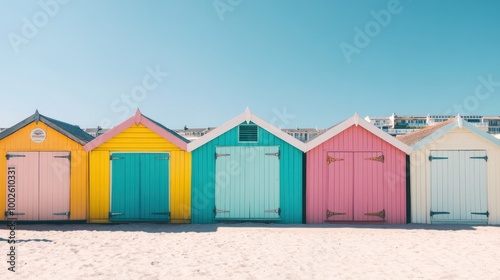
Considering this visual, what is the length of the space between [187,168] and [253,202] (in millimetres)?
2205

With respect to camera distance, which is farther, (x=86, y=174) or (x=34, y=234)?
(x=86, y=174)

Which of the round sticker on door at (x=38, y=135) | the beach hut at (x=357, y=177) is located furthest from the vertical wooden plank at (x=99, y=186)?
the beach hut at (x=357, y=177)

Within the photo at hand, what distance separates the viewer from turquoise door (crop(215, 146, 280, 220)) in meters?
7.96

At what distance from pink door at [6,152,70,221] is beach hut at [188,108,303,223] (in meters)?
3.81

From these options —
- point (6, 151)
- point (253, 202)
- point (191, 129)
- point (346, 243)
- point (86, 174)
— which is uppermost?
point (191, 129)

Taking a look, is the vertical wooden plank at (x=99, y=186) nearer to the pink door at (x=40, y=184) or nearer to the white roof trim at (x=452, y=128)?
the pink door at (x=40, y=184)

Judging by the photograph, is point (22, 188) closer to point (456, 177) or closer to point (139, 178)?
point (139, 178)

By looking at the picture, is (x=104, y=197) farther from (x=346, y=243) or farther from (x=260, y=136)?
(x=346, y=243)

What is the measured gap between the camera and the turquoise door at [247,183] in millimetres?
7957

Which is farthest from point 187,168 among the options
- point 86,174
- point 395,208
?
point 395,208

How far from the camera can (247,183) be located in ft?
26.3

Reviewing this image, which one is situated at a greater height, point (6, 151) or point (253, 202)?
point (6, 151)

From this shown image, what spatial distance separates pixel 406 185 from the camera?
26.2 ft

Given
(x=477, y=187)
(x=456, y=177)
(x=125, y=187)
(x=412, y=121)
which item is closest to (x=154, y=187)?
(x=125, y=187)
